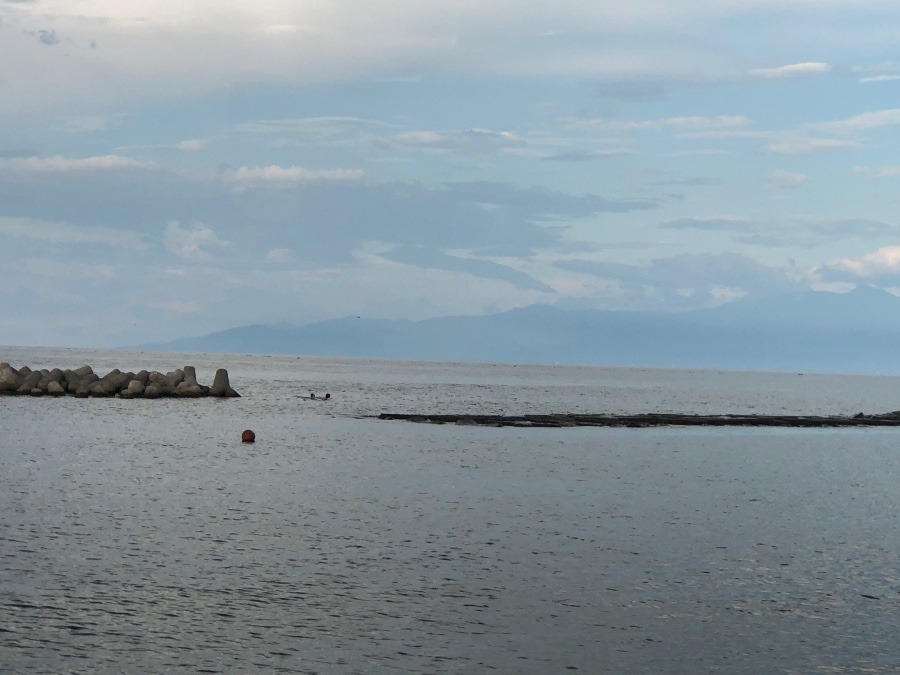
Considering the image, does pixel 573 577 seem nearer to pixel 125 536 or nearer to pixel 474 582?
pixel 474 582

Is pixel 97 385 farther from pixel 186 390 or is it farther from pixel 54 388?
pixel 186 390

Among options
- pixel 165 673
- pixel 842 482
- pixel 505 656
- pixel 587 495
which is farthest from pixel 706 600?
pixel 842 482

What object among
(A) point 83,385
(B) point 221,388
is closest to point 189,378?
(B) point 221,388

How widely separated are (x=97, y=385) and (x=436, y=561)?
69.3m

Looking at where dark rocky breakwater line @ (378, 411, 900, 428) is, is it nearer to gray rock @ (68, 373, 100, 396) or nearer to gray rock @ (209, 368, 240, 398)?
gray rock @ (209, 368, 240, 398)

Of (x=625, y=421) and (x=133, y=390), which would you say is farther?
(x=133, y=390)

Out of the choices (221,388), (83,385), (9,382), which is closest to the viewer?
(9,382)

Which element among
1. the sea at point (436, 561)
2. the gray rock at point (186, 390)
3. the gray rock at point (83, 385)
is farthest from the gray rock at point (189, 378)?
the sea at point (436, 561)

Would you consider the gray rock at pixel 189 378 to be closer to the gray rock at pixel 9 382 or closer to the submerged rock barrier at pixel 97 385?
the submerged rock barrier at pixel 97 385

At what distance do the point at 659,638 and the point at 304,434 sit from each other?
4255cm

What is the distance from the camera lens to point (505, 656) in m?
15.7

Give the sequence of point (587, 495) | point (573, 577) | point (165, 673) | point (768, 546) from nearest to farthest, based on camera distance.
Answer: point (165, 673), point (573, 577), point (768, 546), point (587, 495)

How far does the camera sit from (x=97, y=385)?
86188 millimetres

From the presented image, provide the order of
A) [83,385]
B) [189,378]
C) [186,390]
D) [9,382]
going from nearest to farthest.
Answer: [9,382], [83,385], [186,390], [189,378]
